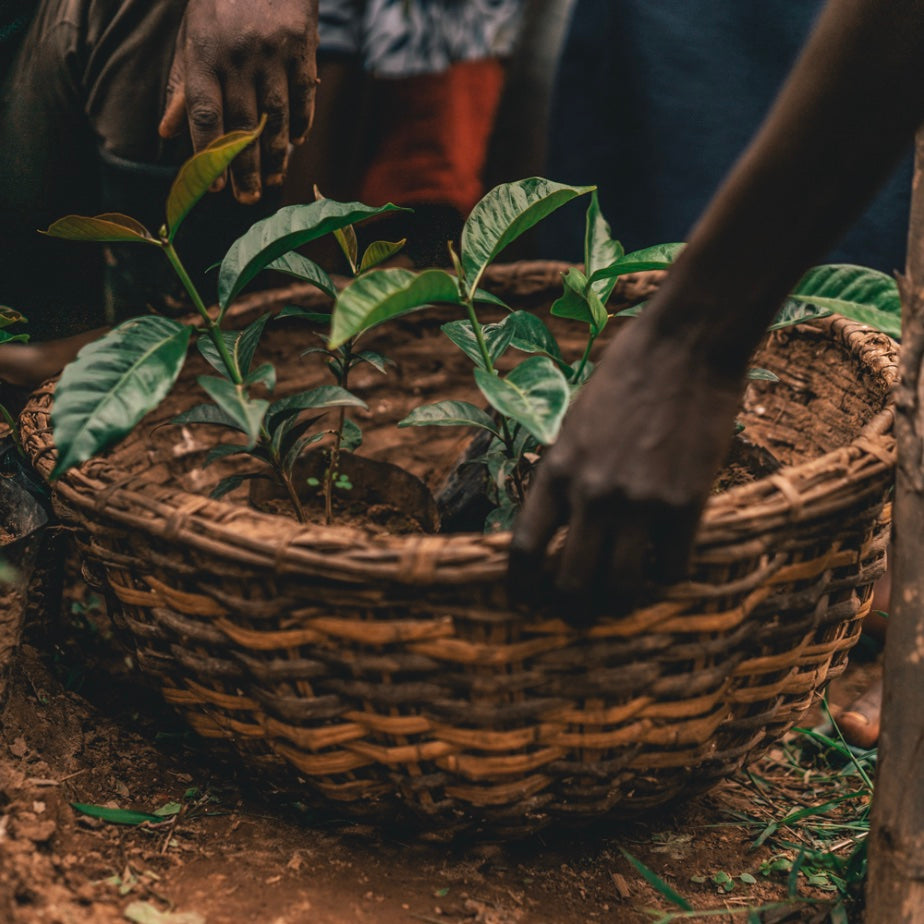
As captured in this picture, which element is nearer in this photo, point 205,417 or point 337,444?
point 205,417

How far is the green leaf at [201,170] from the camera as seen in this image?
0.86 metres

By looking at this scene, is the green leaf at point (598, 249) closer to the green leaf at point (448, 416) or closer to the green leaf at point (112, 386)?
the green leaf at point (448, 416)

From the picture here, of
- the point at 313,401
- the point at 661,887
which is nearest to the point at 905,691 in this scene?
the point at 661,887

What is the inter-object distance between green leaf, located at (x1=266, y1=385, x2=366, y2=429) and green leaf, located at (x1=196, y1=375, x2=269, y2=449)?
0.36 feet

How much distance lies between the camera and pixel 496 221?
1021 millimetres

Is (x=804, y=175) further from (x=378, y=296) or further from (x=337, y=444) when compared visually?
(x=337, y=444)

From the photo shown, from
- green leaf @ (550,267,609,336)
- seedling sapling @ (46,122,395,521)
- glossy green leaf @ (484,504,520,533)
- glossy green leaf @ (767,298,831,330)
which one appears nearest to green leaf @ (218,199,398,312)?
seedling sapling @ (46,122,395,521)

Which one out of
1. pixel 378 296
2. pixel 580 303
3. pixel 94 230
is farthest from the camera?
pixel 580 303

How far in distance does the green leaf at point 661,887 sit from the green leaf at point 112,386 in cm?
67

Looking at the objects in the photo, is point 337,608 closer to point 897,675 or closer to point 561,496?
point 561,496

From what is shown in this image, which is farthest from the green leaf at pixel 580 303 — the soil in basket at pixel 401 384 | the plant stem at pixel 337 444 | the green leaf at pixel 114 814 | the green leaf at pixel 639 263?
the green leaf at pixel 114 814

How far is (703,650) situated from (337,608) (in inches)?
13.1

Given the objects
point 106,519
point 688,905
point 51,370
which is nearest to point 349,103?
point 51,370

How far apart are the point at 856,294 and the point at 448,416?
1.64ft
